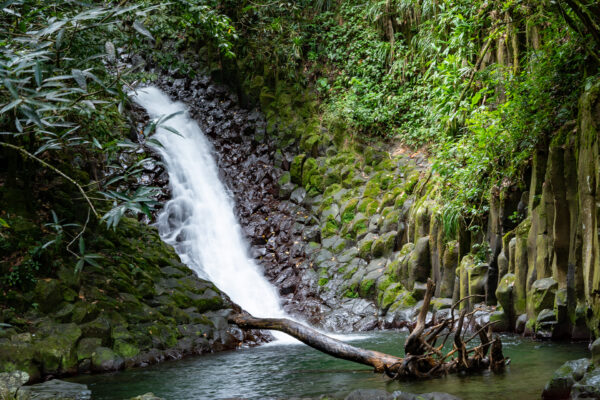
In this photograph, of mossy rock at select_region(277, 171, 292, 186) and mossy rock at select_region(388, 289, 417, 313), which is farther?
mossy rock at select_region(277, 171, 292, 186)

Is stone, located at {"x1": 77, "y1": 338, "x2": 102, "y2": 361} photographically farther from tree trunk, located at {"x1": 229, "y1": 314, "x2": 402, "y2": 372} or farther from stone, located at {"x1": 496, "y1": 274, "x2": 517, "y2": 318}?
stone, located at {"x1": 496, "y1": 274, "x2": 517, "y2": 318}

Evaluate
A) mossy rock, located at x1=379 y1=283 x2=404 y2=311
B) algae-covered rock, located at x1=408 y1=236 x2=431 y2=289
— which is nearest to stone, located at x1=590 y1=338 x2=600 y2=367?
algae-covered rock, located at x1=408 y1=236 x2=431 y2=289

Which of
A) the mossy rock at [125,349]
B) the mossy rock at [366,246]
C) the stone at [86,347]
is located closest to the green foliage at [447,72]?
the mossy rock at [366,246]

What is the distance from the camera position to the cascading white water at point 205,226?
11.9m

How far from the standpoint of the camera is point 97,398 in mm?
5348

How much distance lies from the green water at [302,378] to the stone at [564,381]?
19cm

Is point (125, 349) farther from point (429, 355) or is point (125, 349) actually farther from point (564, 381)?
point (564, 381)

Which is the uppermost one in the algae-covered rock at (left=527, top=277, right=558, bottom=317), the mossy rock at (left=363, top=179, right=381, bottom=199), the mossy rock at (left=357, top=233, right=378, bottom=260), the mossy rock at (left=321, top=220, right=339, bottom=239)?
A: the mossy rock at (left=363, top=179, right=381, bottom=199)

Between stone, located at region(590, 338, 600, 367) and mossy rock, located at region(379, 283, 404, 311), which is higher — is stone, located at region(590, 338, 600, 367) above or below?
below

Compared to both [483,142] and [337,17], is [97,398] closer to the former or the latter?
[483,142]

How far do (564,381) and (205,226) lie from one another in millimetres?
10634

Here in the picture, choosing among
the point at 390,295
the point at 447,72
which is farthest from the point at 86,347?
the point at 447,72

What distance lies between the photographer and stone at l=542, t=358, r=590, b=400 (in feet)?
13.2

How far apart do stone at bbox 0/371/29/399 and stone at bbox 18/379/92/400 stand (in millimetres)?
63
